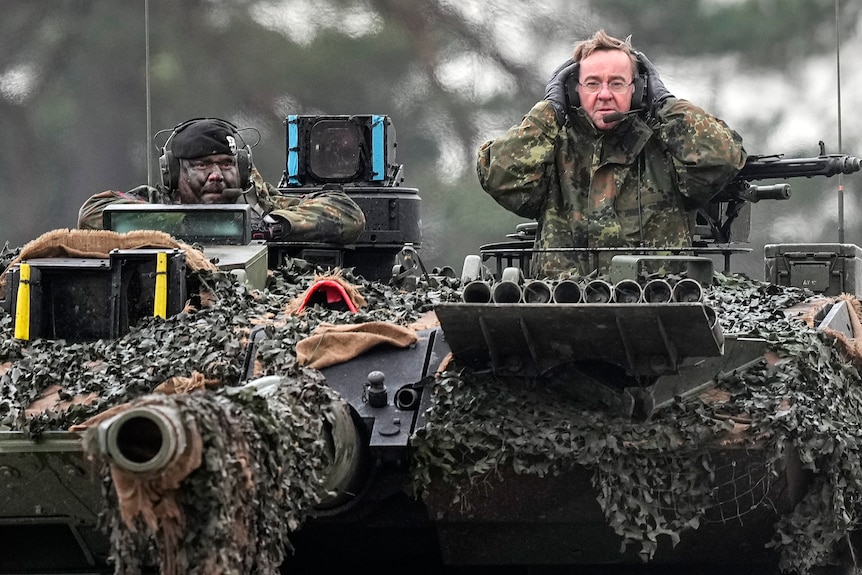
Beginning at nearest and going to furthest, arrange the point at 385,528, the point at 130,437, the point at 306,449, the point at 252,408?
the point at 130,437 → the point at 252,408 → the point at 306,449 → the point at 385,528

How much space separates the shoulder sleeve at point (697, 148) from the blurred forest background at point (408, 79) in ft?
16.5

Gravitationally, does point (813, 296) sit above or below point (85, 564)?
above

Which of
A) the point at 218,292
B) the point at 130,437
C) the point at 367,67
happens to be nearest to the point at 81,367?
the point at 218,292

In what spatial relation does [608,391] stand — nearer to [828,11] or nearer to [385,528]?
[385,528]

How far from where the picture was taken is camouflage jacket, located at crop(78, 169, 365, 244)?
30.0 ft

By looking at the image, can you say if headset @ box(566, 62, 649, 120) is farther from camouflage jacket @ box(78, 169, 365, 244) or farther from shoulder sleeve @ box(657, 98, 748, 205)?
camouflage jacket @ box(78, 169, 365, 244)

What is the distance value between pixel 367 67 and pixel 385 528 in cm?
799

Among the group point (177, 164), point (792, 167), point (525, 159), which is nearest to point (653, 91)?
point (525, 159)

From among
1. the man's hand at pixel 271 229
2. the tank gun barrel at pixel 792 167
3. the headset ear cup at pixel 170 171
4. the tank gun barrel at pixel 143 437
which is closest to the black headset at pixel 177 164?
the headset ear cup at pixel 170 171

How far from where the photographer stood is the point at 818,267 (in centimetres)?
800

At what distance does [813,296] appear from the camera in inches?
284

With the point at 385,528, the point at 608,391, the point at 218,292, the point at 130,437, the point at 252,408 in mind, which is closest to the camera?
the point at 130,437

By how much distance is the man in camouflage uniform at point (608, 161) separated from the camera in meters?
7.68

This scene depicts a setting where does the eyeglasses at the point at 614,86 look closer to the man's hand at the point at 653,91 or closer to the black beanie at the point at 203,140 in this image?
the man's hand at the point at 653,91
